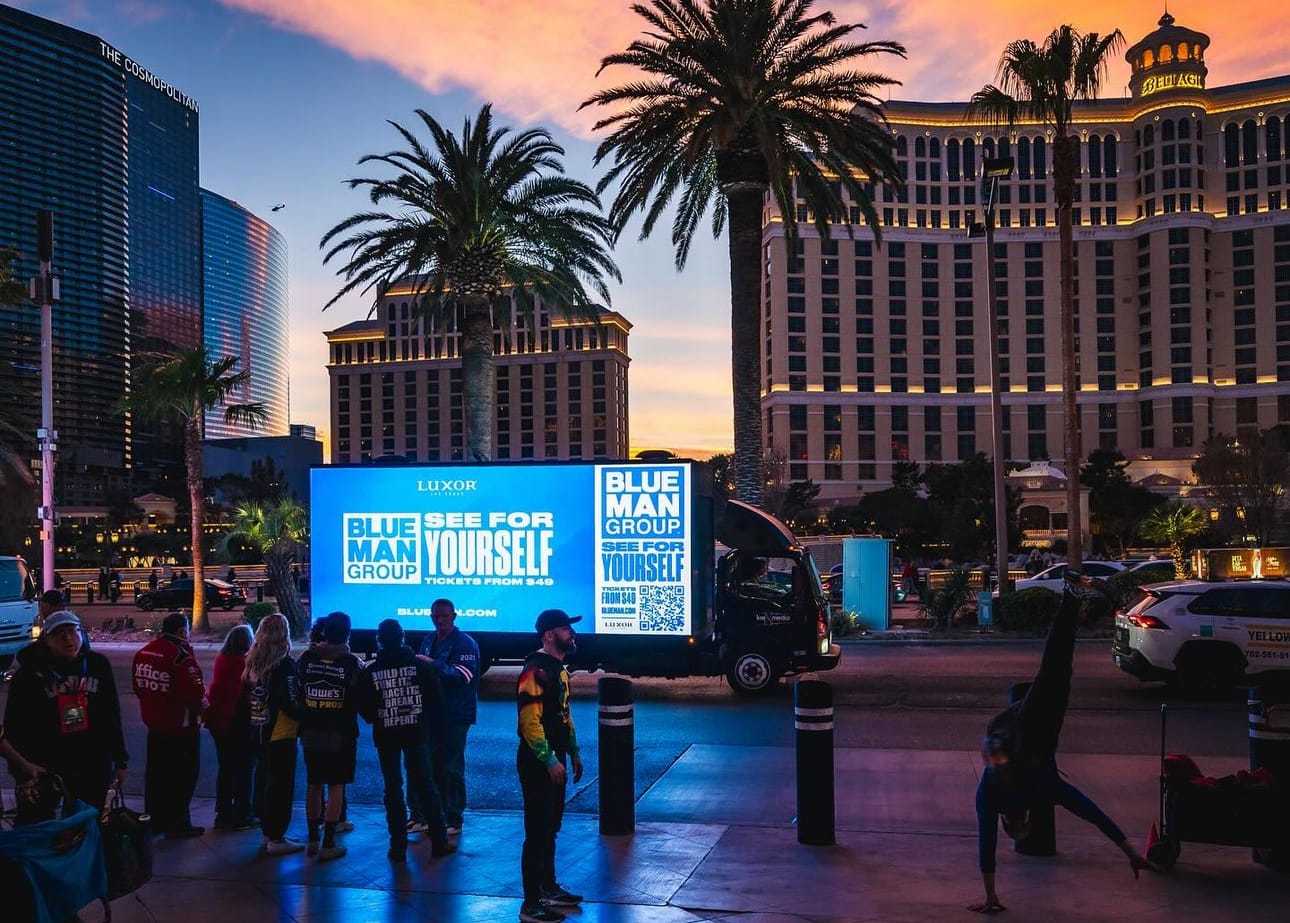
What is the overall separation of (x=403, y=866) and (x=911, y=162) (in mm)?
137454

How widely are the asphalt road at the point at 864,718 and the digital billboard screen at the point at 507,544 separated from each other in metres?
1.47

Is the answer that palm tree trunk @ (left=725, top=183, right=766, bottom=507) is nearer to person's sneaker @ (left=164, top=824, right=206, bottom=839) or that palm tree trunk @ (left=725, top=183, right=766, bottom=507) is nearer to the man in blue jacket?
the man in blue jacket

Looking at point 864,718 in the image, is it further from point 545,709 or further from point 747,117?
point 747,117

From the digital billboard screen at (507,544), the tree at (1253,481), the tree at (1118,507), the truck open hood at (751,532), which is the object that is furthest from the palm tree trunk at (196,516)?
the tree at (1118,507)

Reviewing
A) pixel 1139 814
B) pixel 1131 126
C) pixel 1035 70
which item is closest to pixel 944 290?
pixel 1131 126

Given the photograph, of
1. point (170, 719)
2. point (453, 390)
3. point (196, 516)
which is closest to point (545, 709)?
point (170, 719)

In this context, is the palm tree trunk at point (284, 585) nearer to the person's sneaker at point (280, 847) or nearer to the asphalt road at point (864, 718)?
the asphalt road at point (864, 718)

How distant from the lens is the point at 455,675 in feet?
26.7

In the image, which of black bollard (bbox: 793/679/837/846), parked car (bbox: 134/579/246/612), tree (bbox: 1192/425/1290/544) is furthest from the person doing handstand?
tree (bbox: 1192/425/1290/544)

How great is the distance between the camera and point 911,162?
134000 millimetres

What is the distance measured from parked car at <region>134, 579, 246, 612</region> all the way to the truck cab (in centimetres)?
2699

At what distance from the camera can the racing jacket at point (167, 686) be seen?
8.41 meters

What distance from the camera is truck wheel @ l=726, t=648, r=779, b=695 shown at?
1541 cm

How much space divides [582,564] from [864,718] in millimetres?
4370
